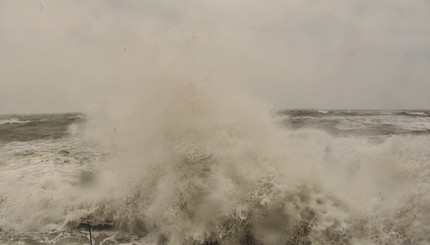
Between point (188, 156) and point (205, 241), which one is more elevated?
point (188, 156)

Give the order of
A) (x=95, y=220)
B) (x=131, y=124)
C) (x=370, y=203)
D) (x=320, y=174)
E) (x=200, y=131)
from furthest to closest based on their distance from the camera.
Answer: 1. (x=131, y=124)
2. (x=200, y=131)
3. (x=95, y=220)
4. (x=320, y=174)
5. (x=370, y=203)

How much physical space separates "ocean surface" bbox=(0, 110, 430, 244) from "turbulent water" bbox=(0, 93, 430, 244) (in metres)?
0.02

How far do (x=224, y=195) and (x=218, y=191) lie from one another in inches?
5.3

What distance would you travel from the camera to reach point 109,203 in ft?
20.3

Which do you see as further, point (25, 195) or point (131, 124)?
point (131, 124)

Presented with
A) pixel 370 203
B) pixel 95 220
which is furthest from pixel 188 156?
pixel 370 203

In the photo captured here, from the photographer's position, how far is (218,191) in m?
5.30

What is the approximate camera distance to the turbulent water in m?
4.67

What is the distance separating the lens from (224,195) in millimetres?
5227

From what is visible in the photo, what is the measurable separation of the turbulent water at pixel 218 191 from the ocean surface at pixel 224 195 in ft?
0.06

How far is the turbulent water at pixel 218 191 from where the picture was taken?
467 cm

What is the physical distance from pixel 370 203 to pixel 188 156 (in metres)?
3.15

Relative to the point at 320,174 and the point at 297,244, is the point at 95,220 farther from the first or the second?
the point at 320,174

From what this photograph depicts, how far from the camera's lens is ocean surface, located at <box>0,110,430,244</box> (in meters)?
4.65
